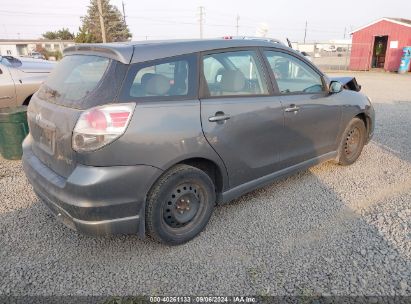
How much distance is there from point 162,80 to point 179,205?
1.10m

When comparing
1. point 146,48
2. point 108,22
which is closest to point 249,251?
point 146,48

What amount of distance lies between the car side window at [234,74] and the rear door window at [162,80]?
0.19 metres

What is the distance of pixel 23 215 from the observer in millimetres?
3422

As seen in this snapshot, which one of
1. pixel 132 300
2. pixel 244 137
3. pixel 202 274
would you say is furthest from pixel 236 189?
pixel 132 300

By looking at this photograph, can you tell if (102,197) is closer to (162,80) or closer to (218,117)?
(162,80)

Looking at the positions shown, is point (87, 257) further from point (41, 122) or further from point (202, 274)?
point (41, 122)

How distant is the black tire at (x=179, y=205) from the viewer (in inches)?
104

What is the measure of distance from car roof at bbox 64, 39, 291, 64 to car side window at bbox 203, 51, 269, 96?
108mm

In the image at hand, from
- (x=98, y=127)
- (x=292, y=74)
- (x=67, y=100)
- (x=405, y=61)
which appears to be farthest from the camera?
(x=405, y=61)

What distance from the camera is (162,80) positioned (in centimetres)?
264

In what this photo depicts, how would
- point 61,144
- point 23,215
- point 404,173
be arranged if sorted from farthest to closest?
1. point 404,173
2. point 23,215
3. point 61,144

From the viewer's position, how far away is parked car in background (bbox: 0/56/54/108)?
5.72 meters

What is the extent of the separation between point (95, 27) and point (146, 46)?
67.7 m

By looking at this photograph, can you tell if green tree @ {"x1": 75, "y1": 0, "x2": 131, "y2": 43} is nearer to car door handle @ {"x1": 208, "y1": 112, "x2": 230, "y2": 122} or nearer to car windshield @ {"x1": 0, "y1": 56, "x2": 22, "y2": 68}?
car windshield @ {"x1": 0, "y1": 56, "x2": 22, "y2": 68}
